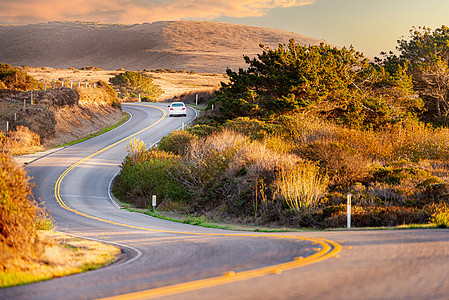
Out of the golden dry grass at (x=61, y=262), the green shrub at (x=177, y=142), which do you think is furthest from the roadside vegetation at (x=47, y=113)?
the golden dry grass at (x=61, y=262)

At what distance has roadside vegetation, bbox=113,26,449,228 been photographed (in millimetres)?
19484

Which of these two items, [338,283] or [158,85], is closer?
[338,283]

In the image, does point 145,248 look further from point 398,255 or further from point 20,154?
point 20,154

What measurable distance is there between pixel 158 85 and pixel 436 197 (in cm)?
10152

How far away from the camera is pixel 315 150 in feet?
81.5

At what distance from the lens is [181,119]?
60.8 m

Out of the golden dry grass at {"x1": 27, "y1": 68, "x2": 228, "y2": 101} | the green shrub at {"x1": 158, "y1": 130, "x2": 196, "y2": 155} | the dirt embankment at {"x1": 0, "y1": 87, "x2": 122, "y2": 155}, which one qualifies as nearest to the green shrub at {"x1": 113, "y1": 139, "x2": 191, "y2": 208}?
the green shrub at {"x1": 158, "y1": 130, "x2": 196, "y2": 155}

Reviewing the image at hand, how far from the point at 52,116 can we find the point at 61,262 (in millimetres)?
44265

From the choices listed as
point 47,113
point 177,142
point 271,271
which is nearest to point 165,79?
point 47,113

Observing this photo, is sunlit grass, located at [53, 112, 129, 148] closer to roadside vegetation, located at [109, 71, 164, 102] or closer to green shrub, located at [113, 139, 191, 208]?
green shrub, located at [113, 139, 191, 208]

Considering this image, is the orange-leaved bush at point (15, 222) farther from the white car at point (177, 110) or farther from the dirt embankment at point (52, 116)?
the white car at point (177, 110)

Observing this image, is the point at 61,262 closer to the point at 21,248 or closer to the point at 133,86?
the point at 21,248

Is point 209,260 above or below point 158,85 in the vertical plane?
below

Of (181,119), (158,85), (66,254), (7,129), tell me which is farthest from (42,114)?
(158,85)
